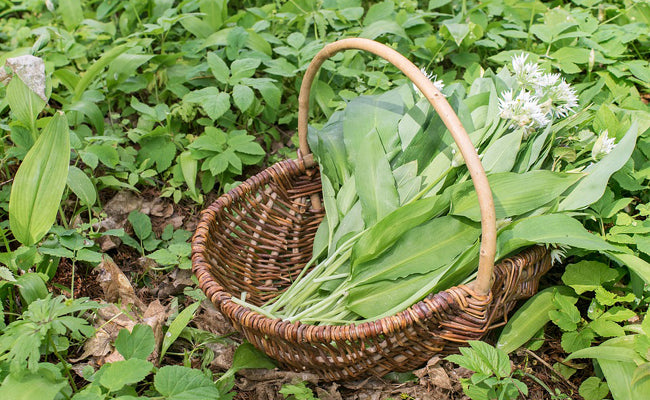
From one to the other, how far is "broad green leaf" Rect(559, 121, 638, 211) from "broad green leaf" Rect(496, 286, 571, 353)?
10.1 inches

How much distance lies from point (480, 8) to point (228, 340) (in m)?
1.70

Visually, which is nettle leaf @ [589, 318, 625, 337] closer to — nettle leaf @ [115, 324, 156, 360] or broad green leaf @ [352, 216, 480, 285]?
broad green leaf @ [352, 216, 480, 285]

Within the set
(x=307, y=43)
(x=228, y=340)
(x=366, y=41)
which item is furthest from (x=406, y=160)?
(x=307, y=43)

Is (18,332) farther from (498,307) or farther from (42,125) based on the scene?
(498,307)

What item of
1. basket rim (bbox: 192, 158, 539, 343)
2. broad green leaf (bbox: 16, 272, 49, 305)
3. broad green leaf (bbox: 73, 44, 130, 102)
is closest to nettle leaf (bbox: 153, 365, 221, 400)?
basket rim (bbox: 192, 158, 539, 343)

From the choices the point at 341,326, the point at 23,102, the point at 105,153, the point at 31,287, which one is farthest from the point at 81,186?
the point at 341,326

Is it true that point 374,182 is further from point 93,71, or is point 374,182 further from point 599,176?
point 93,71

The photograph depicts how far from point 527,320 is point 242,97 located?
1.12 metres

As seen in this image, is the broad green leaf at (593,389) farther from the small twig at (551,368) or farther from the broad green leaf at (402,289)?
the broad green leaf at (402,289)

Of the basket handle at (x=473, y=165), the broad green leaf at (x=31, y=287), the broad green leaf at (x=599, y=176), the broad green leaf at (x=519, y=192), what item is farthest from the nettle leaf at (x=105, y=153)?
the broad green leaf at (x=599, y=176)

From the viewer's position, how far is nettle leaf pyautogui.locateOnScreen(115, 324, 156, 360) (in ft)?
4.06

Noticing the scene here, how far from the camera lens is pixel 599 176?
4.50ft

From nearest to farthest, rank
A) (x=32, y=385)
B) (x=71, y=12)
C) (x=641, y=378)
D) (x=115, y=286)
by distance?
1. (x=32, y=385)
2. (x=641, y=378)
3. (x=115, y=286)
4. (x=71, y=12)

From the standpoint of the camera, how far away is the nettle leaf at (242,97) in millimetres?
1838
